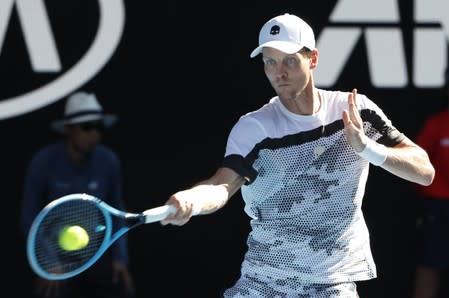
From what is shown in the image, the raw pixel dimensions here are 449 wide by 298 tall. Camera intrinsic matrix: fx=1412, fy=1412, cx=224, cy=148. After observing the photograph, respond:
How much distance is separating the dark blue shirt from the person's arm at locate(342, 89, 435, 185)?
7.29ft

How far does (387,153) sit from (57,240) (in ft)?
4.17

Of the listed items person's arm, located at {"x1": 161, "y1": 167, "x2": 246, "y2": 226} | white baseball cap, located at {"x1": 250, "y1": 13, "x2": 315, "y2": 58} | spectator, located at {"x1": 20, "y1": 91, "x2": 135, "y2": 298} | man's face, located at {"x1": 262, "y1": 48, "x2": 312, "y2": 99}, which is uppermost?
white baseball cap, located at {"x1": 250, "y1": 13, "x2": 315, "y2": 58}

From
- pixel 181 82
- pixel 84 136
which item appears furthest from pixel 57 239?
pixel 181 82

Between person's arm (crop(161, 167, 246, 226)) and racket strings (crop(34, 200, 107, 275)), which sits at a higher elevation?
person's arm (crop(161, 167, 246, 226))

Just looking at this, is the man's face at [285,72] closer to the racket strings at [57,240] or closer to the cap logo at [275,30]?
the cap logo at [275,30]

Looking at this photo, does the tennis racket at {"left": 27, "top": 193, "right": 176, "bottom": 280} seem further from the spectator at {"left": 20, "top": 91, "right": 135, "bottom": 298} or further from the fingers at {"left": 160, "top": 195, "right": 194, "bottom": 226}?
the spectator at {"left": 20, "top": 91, "right": 135, "bottom": 298}

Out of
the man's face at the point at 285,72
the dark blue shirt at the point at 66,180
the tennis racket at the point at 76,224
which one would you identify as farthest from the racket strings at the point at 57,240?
the dark blue shirt at the point at 66,180

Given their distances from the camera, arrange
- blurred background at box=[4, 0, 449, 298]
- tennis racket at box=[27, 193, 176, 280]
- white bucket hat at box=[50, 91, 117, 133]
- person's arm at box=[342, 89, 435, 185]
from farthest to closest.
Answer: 1. blurred background at box=[4, 0, 449, 298]
2. white bucket hat at box=[50, 91, 117, 133]
3. person's arm at box=[342, 89, 435, 185]
4. tennis racket at box=[27, 193, 176, 280]

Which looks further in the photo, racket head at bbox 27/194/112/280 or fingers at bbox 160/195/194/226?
racket head at bbox 27/194/112/280

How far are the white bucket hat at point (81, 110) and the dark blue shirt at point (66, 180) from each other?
0.48 feet

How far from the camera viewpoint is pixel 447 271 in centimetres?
776

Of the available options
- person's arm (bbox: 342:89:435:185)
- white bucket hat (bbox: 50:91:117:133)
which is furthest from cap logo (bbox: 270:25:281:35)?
white bucket hat (bbox: 50:91:117:133)

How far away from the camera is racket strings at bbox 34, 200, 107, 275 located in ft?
16.8

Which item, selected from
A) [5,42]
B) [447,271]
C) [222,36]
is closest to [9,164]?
[5,42]
